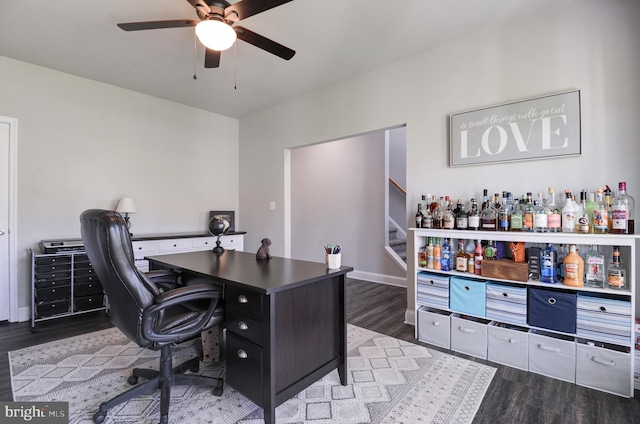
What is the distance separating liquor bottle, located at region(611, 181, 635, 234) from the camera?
73.5 inches

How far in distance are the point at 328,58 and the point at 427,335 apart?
110 inches

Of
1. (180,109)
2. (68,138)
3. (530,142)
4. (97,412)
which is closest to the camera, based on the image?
(97,412)

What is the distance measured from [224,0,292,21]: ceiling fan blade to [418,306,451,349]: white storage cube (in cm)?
255

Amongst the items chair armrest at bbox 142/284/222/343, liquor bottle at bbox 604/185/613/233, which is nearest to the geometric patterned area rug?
chair armrest at bbox 142/284/222/343

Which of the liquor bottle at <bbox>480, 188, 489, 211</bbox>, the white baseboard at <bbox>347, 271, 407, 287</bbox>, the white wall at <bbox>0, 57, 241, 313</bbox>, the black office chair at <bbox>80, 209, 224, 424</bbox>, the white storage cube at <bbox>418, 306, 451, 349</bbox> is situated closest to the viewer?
the black office chair at <bbox>80, 209, 224, 424</bbox>

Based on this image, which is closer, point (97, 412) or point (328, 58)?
point (97, 412)

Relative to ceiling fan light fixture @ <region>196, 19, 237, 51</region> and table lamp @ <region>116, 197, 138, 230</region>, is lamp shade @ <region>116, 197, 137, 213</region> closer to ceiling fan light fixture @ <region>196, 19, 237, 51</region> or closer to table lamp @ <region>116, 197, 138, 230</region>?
table lamp @ <region>116, 197, 138, 230</region>

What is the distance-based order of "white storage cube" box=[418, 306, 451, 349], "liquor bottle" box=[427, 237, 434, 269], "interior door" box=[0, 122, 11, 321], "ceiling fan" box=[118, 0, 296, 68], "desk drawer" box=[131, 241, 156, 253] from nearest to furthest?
"ceiling fan" box=[118, 0, 296, 68]
"white storage cube" box=[418, 306, 451, 349]
"liquor bottle" box=[427, 237, 434, 269]
"interior door" box=[0, 122, 11, 321]
"desk drawer" box=[131, 241, 156, 253]

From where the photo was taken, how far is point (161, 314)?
1.56 metres

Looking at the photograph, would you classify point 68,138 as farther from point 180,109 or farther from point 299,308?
point 299,308

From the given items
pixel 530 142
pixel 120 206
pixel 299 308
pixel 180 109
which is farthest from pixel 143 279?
pixel 180 109

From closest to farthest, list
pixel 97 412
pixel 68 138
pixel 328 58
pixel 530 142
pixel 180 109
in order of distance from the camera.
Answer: pixel 97 412
pixel 530 142
pixel 328 58
pixel 68 138
pixel 180 109

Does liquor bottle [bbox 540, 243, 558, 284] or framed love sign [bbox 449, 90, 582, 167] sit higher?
framed love sign [bbox 449, 90, 582, 167]

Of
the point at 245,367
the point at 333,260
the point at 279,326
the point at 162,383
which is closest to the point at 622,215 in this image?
the point at 333,260
